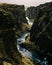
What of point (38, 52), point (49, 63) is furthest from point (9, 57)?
point (38, 52)

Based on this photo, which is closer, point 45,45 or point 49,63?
point 49,63

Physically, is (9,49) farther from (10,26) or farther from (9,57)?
(10,26)

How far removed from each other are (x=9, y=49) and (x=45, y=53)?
2236 inches

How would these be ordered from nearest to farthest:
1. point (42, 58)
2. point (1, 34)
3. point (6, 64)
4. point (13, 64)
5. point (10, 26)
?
point (6, 64) < point (13, 64) < point (1, 34) < point (10, 26) < point (42, 58)

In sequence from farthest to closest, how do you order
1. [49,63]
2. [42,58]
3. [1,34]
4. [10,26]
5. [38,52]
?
[38,52]
[42,58]
[49,63]
[10,26]
[1,34]

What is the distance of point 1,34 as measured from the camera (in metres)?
135

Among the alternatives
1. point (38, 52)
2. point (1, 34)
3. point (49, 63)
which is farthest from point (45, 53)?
point (1, 34)

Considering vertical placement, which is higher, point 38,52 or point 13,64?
point 13,64

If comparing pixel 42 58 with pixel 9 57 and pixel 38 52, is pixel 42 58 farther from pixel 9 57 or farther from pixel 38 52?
pixel 9 57

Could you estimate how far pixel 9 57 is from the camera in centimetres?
13250

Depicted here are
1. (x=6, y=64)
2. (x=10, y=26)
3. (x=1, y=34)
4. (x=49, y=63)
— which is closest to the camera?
(x=6, y=64)

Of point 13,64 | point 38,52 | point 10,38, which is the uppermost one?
point 10,38

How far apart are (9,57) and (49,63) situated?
128 ft

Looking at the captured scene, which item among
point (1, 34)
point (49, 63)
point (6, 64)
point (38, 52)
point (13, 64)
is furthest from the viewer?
point (38, 52)
